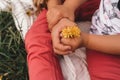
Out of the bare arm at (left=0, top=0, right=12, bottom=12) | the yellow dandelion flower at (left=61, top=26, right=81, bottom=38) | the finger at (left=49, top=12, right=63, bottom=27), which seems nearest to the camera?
the yellow dandelion flower at (left=61, top=26, right=81, bottom=38)

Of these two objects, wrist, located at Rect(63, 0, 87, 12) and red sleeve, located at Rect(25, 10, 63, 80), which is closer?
red sleeve, located at Rect(25, 10, 63, 80)

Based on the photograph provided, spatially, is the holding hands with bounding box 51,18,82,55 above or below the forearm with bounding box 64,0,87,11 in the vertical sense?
below

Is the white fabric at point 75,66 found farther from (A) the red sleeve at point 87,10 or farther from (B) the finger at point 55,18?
(A) the red sleeve at point 87,10

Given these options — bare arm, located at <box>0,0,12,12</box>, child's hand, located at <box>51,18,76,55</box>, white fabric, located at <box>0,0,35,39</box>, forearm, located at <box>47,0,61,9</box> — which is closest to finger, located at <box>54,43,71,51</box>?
child's hand, located at <box>51,18,76,55</box>

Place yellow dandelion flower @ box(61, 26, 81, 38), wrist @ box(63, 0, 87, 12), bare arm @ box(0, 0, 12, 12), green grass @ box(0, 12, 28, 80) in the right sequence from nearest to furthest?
yellow dandelion flower @ box(61, 26, 81, 38) → wrist @ box(63, 0, 87, 12) → green grass @ box(0, 12, 28, 80) → bare arm @ box(0, 0, 12, 12)

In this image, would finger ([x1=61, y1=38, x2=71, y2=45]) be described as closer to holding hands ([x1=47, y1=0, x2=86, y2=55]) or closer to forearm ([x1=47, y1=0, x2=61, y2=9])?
holding hands ([x1=47, y1=0, x2=86, y2=55])

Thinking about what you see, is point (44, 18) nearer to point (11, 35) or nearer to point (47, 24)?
point (47, 24)

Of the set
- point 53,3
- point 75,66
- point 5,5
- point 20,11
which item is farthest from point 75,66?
point 5,5
